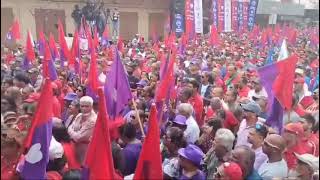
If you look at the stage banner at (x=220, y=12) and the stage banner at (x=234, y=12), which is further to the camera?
the stage banner at (x=234, y=12)

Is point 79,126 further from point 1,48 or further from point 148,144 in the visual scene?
point 1,48

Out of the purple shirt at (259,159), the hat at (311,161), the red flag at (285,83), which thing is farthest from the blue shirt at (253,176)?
the red flag at (285,83)

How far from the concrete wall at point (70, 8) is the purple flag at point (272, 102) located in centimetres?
1702

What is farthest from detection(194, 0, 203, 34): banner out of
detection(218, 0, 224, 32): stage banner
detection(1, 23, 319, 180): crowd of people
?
detection(1, 23, 319, 180): crowd of people

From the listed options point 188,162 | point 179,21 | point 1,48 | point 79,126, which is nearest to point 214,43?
point 179,21

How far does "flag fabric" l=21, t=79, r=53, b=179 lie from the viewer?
2906mm

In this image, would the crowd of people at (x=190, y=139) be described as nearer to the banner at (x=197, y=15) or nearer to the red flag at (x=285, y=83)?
the red flag at (x=285, y=83)

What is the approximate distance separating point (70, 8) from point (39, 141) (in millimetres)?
25011

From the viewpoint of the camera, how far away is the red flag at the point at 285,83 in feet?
14.9

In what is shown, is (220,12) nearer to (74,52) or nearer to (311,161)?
(74,52)

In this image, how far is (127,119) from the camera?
14.6ft

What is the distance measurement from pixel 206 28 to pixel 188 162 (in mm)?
23669

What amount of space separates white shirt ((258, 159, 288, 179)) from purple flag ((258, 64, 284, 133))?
0.89 m

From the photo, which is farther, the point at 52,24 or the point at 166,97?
the point at 52,24
